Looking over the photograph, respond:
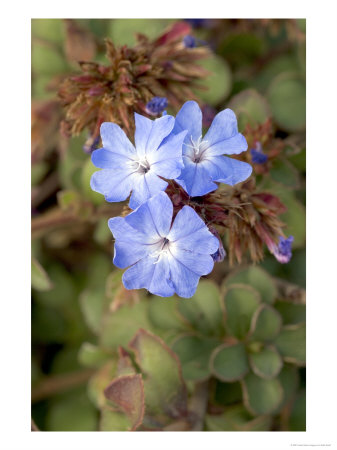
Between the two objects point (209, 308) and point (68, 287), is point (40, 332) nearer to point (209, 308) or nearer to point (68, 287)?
point (68, 287)

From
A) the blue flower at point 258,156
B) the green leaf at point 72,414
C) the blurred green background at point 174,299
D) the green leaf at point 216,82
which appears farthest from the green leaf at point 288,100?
the green leaf at point 72,414

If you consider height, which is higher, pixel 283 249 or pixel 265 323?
pixel 283 249

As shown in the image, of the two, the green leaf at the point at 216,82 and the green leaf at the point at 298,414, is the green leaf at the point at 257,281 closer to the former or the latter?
the green leaf at the point at 298,414

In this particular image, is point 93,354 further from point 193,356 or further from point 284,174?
point 284,174

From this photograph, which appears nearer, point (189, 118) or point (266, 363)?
point (189, 118)

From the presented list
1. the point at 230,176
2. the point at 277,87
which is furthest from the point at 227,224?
the point at 277,87

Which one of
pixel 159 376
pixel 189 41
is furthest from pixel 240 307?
pixel 189 41
